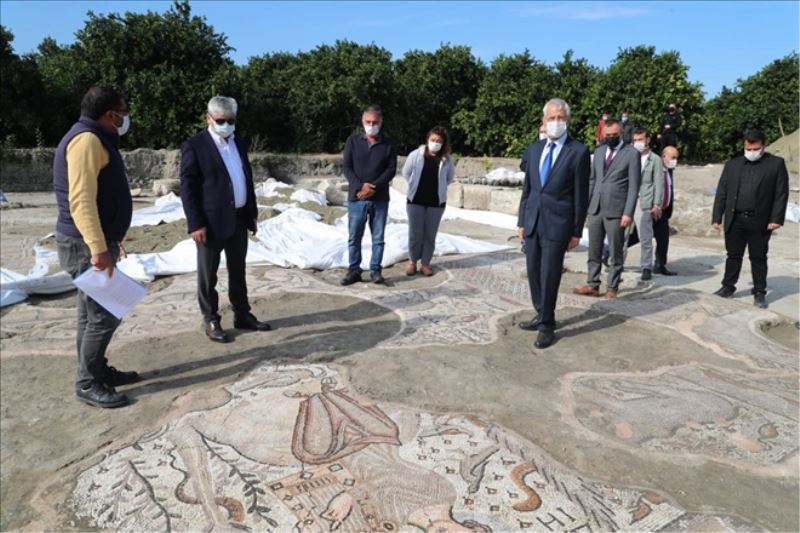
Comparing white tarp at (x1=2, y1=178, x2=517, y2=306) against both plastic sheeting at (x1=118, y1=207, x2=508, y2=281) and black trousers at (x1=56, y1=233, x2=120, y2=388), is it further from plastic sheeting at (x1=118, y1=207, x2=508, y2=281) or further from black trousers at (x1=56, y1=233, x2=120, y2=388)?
black trousers at (x1=56, y1=233, x2=120, y2=388)

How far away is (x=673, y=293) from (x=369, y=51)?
55.0 feet

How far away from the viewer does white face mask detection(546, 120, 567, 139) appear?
455 cm

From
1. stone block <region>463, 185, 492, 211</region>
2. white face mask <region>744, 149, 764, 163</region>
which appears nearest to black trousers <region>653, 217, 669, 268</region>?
white face mask <region>744, 149, 764, 163</region>

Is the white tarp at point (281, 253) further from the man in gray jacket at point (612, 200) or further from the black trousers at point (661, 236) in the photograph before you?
the man in gray jacket at point (612, 200)

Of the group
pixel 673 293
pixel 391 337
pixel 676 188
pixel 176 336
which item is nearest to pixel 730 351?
pixel 673 293

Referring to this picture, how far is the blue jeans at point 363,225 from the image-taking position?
6410 millimetres

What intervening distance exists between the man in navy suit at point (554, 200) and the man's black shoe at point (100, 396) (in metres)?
3.01

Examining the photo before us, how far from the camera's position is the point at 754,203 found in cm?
602

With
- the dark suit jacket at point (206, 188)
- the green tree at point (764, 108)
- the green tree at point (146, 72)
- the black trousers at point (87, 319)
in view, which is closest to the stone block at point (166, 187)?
the green tree at point (146, 72)

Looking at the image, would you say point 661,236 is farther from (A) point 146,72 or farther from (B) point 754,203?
(A) point 146,72

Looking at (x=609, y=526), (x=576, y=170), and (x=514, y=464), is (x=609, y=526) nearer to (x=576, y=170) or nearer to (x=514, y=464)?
(x=514, y=464)

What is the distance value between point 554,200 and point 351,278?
2639mm

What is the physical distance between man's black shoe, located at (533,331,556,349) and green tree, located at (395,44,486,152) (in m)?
16.8

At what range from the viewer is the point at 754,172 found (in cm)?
603
